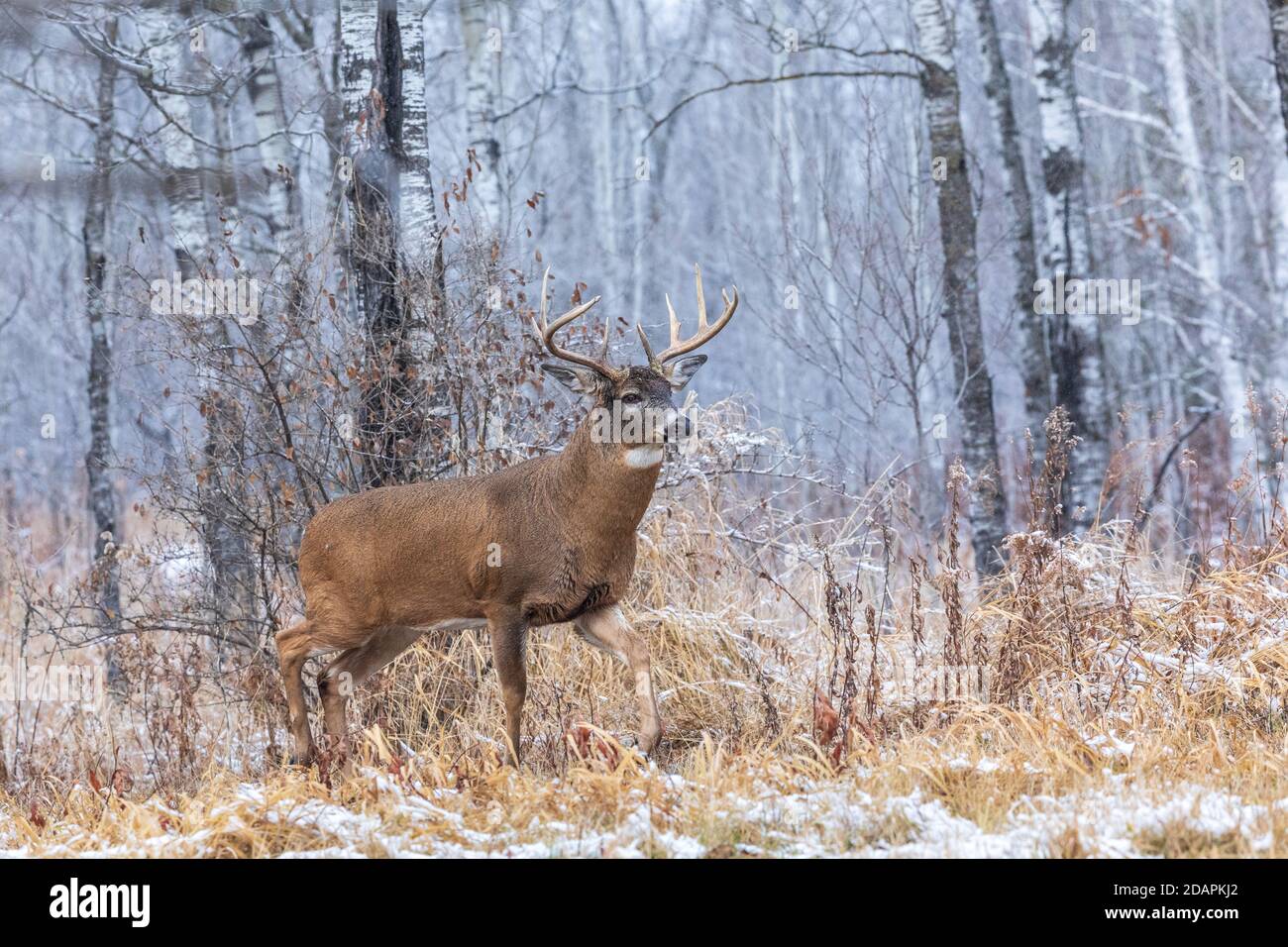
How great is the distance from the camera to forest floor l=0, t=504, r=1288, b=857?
523cm

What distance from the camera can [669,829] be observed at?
529 cm

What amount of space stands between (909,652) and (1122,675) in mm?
1525

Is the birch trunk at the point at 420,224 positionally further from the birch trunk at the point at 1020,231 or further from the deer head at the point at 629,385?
the birch trunk at the point at 1020,231

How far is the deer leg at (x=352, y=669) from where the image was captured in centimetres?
738

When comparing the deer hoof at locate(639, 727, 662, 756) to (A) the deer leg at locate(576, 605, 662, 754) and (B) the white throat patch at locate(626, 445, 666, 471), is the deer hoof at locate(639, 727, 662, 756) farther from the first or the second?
(B) the white throat patch at locate(626, 445, 666, 471)

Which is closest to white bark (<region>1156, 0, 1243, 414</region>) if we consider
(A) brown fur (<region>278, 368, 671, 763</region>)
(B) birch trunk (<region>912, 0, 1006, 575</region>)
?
(B) birch trunk (<region>912, 0, 1006, 575</region>)

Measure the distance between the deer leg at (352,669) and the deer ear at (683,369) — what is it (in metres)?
1.70

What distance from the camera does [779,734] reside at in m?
7.03

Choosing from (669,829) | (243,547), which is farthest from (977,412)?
(669,829)

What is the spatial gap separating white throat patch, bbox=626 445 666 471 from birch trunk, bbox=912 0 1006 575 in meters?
4.69
